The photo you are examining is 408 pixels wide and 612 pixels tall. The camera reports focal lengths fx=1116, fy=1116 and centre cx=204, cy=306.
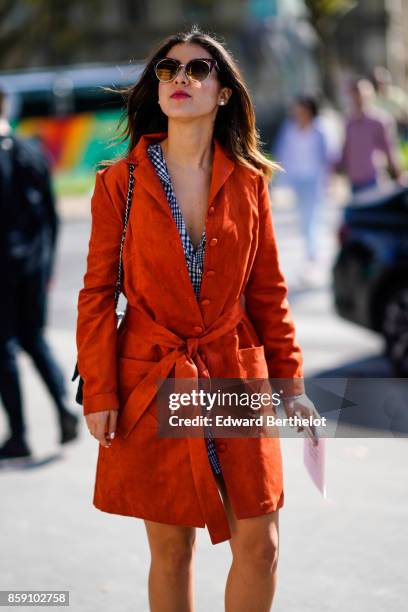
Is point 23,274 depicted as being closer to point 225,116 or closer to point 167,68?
point 225,116

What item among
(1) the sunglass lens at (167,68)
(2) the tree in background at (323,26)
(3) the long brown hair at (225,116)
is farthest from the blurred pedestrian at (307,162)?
(2) the tree in background at (323,26)

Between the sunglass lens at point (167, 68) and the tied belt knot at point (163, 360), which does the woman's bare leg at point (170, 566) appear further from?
the sunglass lens at point (167, 68)

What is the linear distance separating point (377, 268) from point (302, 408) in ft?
14.3

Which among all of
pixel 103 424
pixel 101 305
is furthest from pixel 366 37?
pixel 103 424

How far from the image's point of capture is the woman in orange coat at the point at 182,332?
3016mm

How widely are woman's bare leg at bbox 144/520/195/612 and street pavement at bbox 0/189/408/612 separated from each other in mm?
816

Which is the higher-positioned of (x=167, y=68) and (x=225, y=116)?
(x=167, y=68)

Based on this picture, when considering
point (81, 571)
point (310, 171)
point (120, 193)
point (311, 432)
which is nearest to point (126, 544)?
point (81, 571)

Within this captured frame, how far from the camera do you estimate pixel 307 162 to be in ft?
41.2

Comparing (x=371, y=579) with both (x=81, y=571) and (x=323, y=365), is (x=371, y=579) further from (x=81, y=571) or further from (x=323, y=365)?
(x=323, y=365)

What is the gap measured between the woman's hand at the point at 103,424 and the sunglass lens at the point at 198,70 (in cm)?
96

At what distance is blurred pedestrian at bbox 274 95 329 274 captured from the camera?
12.5 metres

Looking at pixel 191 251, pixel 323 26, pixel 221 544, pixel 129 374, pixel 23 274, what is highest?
pixel 323 26

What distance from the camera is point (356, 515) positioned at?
4.85 meters
